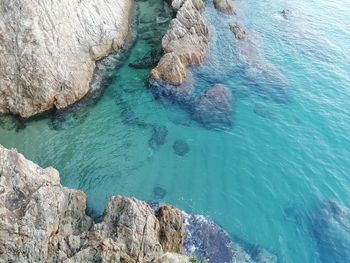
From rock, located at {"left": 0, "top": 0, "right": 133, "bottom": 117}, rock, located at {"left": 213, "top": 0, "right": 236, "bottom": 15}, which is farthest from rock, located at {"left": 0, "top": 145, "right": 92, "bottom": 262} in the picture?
rock, located at {"left": 213, "top": 0, "right": 236, "bottom": 15}

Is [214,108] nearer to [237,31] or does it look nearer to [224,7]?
[237,31]

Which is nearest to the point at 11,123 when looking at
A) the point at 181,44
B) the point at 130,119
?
the point at 130,119

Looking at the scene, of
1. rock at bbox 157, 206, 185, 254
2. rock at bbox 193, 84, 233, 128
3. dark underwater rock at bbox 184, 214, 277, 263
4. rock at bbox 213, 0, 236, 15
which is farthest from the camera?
rock at bbox 213, 0, 236, 15

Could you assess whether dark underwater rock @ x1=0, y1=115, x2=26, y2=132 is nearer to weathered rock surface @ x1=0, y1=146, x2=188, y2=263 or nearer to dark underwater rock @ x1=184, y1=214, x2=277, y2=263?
weathered rock surface @ x1=0, y1=146, x2=188, y2=263

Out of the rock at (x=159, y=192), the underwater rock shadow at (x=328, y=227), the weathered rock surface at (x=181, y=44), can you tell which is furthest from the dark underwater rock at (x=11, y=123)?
the underwater rock shadow at (x=328, y=227)

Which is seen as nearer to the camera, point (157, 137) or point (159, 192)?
point (159, 192)

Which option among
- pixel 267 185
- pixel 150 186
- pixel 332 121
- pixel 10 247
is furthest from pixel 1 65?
pixel 332 121

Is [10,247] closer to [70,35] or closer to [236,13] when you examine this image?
[70,35]

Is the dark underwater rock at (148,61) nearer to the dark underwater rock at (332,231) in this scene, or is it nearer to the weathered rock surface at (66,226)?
the weathered rock surface at (66,226)
